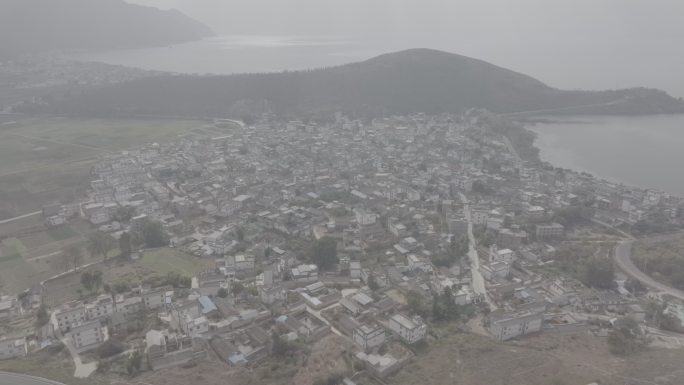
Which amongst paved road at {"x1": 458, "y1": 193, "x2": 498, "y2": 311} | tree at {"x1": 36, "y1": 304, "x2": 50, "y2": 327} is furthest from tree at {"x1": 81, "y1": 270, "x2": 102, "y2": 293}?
paved road at {"x1": 458, "y1": 193, "x2": 498, "y2": 311}

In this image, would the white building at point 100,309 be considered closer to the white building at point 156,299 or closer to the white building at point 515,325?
the white building at point 156,299

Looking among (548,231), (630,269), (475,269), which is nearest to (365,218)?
(475,269)

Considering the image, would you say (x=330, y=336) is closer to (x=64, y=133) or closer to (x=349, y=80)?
(x=64, y=133)

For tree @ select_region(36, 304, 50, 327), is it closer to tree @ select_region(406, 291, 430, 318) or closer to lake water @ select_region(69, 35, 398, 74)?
tree @ select_region(406, 291, 430, 318)

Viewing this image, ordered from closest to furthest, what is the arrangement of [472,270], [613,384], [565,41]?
[613,384], [472,270], [565,41]

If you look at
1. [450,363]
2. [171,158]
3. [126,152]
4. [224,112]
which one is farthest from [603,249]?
[224,112]
